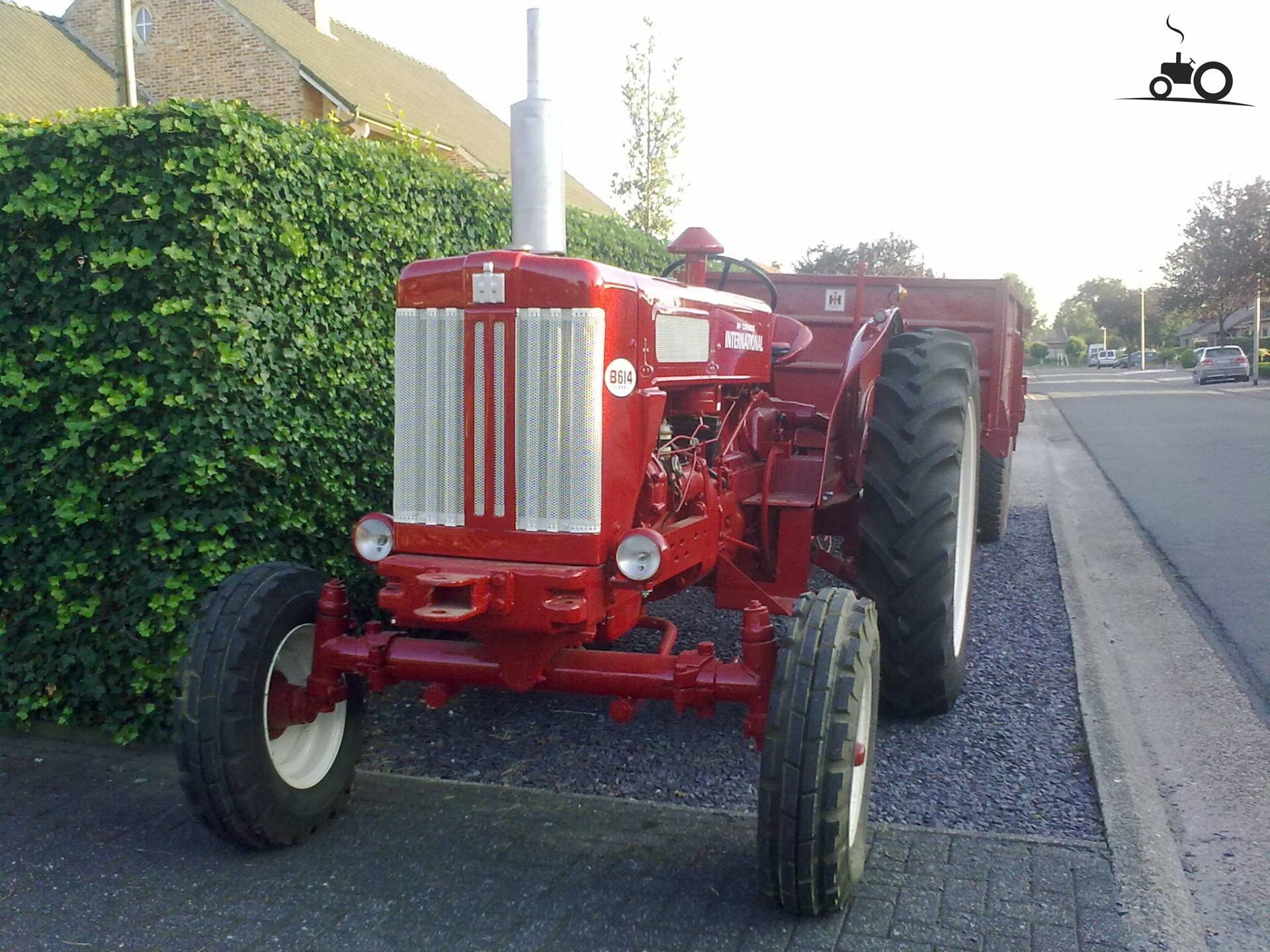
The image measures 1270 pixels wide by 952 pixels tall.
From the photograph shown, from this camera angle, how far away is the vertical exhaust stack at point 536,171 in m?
3.52

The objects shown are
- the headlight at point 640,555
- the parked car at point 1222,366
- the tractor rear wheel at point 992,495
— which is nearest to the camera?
the headlight at point 640,555

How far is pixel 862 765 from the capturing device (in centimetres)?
321

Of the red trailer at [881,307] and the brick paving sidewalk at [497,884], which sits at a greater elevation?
the red trailer at [881,307]

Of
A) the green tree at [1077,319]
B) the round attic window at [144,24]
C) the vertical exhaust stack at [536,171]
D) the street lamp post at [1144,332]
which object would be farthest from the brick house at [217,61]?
the green tree at [1077,319]

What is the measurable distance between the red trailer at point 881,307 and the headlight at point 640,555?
367 centimetres

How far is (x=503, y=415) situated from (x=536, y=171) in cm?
92

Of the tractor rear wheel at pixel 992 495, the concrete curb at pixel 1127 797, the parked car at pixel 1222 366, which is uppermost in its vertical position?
the parked car at pixel 1222 366

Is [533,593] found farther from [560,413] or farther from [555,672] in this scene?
[560,413]

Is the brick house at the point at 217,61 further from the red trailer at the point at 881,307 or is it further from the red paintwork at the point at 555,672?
the red paintwork at the point at 555,672

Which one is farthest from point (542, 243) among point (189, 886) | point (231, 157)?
point (189, 886)

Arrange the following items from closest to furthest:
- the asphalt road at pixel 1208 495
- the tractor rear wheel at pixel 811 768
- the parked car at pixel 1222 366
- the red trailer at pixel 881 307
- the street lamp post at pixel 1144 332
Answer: the tractor rear wheel at pixel 811 768 → the asphalt road at pixel 1208 495 → the red trailer at pixel 881 307 → the parked car at pixel 1222 366 → the street lamp post at pixel 1144 332

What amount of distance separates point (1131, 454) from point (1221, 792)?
1116 cm

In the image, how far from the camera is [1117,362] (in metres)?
80.7

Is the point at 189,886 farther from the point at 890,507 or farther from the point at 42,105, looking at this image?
the point at 42,105
